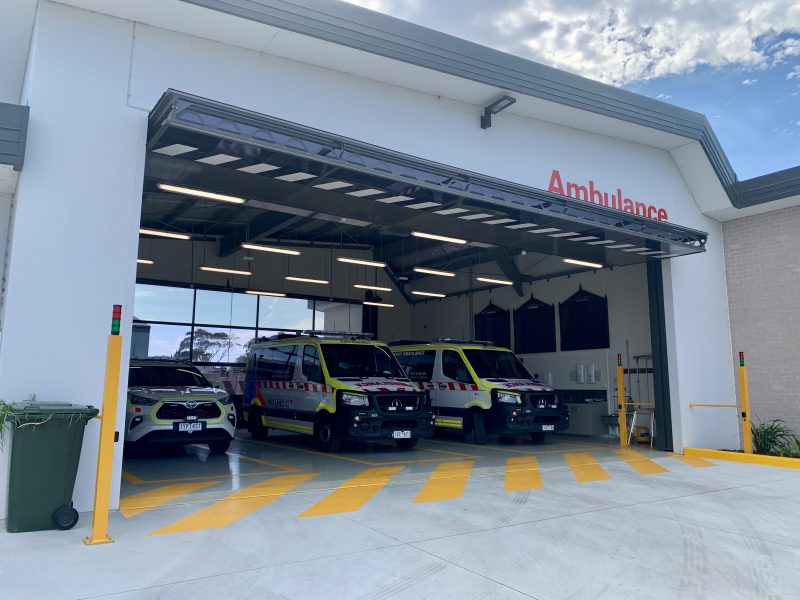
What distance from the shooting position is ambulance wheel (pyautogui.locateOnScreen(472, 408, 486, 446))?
38.7ft

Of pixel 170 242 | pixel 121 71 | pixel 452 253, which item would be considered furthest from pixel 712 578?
pixel 170 242

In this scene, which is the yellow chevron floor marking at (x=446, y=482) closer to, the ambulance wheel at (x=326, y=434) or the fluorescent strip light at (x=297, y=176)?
the ambulance wheel at (x=326, y=434)

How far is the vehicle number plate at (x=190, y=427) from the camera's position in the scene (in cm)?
868

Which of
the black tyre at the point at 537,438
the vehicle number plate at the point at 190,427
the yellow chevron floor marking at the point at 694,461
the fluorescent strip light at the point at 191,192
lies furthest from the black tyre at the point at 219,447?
the yellow chevron floor marking at the point at 694,461

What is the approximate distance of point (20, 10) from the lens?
21.5ft

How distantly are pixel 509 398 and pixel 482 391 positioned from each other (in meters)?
0.54

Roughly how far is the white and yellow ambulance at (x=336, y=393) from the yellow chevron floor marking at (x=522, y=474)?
165cm

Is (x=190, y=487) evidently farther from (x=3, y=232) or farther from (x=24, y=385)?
(x=3, y=232)

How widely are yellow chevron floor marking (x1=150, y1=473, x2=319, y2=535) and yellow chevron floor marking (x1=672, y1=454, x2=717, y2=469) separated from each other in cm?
603

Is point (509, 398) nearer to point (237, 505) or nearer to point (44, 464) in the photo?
point (237, 505)

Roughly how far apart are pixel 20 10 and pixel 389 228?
574cm

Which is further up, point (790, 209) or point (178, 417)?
point (790, 209)

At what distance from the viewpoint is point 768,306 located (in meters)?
11.0

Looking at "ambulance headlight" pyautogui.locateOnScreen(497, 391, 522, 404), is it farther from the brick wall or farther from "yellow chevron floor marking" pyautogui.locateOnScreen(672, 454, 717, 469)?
the brick wall
